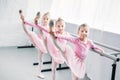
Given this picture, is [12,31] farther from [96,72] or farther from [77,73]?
[77,73]

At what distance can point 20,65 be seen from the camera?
4.38 metres

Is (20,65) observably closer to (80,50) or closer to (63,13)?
(63,13)

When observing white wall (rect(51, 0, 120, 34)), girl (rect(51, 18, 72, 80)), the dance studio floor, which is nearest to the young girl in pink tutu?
girl (rect(51, 18, 72, 80))

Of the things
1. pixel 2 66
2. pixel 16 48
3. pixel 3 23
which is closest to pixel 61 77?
pixel 2 66

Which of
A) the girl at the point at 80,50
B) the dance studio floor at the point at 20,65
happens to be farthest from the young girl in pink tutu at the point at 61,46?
the dance studio floor at the point at 20,65

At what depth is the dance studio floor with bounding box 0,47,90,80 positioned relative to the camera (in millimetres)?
3750

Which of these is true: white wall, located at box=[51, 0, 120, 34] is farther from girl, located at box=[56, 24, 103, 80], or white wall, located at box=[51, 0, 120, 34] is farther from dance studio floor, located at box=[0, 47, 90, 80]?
dance studio floor, located at box=[0, 47, 90, 80]

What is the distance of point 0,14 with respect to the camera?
18.7 feet

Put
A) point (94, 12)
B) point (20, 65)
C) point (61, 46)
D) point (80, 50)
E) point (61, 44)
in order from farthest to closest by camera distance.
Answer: point (20, 65) < point (94, 12) < point (61, 44) < point (61, 46) < point (80, 50)

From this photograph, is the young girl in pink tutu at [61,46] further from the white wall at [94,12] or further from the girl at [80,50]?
the white wall at [94,12]

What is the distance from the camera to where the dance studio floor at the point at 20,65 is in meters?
3.75

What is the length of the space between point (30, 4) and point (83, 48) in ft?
12.6

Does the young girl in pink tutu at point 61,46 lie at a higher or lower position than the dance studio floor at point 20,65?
higher

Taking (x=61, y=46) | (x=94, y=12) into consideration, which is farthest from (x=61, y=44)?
(x=94, y=12)
